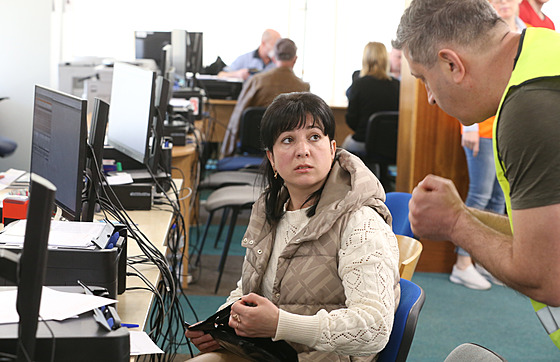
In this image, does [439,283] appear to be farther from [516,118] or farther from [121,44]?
[121,44]

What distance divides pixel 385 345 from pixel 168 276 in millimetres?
673

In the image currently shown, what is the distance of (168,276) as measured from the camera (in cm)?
205

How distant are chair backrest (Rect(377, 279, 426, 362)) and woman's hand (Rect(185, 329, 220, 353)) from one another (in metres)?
0.47

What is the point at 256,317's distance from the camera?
174 cm

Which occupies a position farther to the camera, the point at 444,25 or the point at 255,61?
the point at 255,61

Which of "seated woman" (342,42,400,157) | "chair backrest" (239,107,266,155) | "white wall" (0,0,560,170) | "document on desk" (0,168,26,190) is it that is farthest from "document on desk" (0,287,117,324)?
"white wall" (0,0,560,170)

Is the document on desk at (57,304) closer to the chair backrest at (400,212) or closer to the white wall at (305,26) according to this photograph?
the chair backrest at (400,212)

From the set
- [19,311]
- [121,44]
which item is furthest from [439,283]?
[121,44]

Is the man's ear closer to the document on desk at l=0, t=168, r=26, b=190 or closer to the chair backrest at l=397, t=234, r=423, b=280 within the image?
the chair backrest at l=397, t=234, r=423, b=280

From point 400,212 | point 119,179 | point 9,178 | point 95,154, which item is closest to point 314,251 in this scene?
point 95,154

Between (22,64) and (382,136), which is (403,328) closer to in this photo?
(382,136)

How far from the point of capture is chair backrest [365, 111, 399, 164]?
5.65 metres

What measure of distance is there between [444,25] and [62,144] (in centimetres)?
111

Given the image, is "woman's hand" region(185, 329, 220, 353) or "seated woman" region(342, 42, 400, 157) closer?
"woman's hand" region(185, 329, 220, 353)
